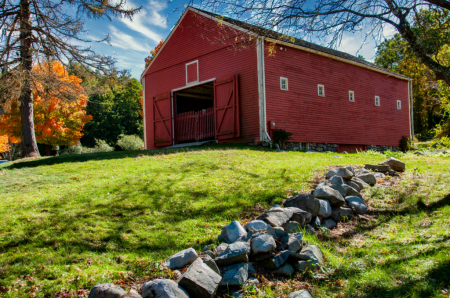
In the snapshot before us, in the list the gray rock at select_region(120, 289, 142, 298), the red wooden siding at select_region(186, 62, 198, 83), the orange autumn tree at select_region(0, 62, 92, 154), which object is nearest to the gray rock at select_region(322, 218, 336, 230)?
the gray rock at select_region(120, 289, 142, 298)

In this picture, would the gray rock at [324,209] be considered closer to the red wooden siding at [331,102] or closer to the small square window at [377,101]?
the red wooden siding at [331,102]

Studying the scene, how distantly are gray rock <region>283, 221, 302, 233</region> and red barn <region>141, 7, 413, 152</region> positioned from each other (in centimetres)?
892

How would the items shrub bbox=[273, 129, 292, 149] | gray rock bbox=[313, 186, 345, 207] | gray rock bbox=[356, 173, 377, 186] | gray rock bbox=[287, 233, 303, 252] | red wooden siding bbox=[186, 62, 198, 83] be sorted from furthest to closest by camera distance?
red wooden siding bbox=[186, 62, 198, 83] → shrub bbox=[273, 129, 292, 149] → gray rock bbox=[356, 173, 377, 186] → gray rock bbox=[313, 186, 345, 207] → gray rock bbox=[287, 233, 303, 252]

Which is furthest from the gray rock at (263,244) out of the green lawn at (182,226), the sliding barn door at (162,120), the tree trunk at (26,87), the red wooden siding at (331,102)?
the sliding barn door at (162,120)

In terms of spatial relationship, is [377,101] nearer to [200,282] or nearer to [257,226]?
[257,226]

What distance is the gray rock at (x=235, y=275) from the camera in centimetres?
355

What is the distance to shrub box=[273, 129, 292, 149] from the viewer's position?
45.3 feet

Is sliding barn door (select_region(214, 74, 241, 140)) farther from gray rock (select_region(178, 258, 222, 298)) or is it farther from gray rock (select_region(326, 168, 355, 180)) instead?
gray rock (select_region(178, 258, 222, 298))

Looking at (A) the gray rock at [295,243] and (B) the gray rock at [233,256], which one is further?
(A) the gray rock at [295,243]

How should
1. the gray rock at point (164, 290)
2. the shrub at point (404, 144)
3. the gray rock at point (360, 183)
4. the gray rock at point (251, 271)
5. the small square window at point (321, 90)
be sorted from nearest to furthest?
the gray rock at point (164, 290)
the gray rock at point (251, 271)
the gray rock at point (360, 183)
the small square window at point (321, 90)
the shrub at point (404, 144)

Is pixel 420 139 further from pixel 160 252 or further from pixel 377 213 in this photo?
pixel 160 252

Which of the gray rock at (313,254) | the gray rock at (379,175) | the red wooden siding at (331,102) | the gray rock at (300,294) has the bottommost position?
the gray rock at (300,294)

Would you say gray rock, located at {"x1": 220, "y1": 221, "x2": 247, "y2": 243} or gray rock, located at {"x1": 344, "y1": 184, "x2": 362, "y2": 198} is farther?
gray rock, located at {"x1": 344, "y1": 184, "x2": 362, "y2": 198}

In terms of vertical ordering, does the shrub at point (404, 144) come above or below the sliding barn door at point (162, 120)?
below
